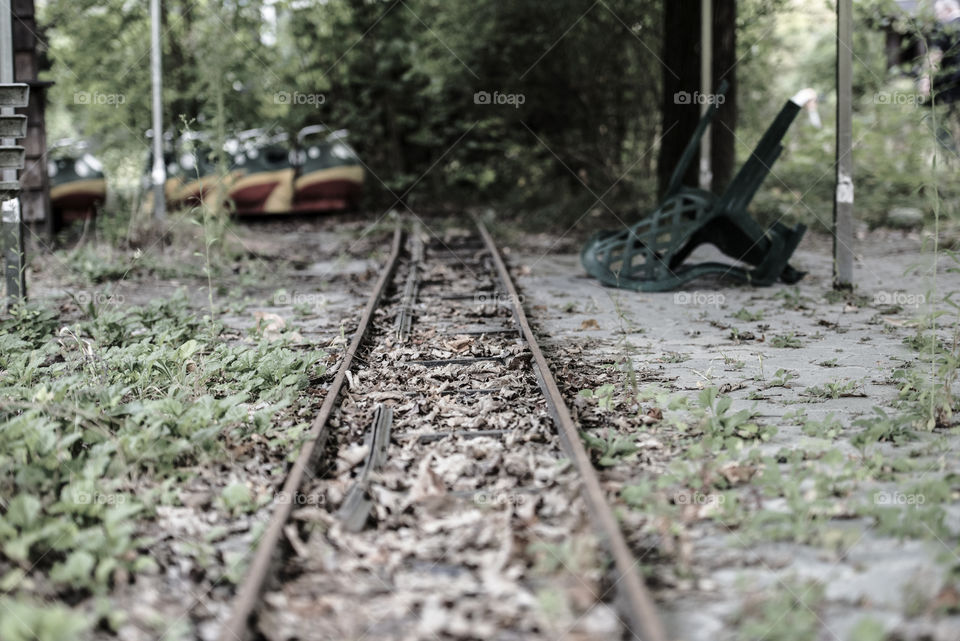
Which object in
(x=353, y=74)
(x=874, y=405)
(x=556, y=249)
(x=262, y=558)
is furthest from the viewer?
(x=353, y=74)

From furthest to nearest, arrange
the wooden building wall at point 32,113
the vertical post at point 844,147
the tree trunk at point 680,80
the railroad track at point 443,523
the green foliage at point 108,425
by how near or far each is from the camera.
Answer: the tree trunk at point 680,80
the wooden building wall at point 32,113
the vertical post at point 844,147
the green foliage at point 108,425
the railroad track at point 443,523

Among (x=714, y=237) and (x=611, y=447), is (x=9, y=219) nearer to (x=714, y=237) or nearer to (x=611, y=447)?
(x=611, y=447)

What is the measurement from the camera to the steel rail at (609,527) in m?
2.46

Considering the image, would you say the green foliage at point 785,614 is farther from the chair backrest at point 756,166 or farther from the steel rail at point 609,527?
the chair backrest at point 756,166

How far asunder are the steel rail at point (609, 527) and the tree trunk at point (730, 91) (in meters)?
8.34

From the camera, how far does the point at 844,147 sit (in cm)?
809

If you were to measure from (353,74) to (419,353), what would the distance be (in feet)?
47.0

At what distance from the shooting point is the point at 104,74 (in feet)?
56.0

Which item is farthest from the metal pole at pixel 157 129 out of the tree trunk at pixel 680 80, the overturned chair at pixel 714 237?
the tree trunk at pixel 680 80

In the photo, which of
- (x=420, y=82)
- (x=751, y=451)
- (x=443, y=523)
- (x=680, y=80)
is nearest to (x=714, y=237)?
(x=680, y=80)

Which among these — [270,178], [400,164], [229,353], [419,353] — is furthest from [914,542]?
[400,164]

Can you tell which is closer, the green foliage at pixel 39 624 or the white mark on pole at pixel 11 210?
the green foliage at pixel 39 624

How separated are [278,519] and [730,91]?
1144 centimetres

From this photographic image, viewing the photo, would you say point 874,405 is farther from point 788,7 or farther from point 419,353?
point 788,7
